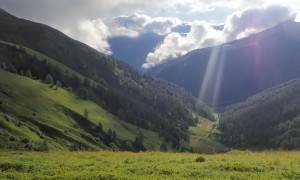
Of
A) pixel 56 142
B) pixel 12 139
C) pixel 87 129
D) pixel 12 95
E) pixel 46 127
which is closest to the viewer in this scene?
pixel 12 139

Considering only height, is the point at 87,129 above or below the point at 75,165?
above

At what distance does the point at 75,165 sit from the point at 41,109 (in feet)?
427

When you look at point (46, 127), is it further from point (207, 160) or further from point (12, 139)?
point (207, 160)

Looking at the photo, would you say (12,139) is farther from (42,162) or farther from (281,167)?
(281,167)

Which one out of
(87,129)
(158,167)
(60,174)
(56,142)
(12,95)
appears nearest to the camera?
(60,174)

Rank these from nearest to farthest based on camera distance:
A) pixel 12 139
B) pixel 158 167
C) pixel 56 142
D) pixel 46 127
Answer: pixel 158 167
pixel 12 139
pixel 56 142
pixel 46 127

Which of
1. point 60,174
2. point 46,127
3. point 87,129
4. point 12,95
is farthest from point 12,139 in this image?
point 87,129

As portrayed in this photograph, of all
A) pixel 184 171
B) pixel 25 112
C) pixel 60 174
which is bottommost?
pixel 60 174

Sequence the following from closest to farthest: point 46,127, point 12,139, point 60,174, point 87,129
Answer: point 60,174 → point 12,139 → point 46,127 → point 87,129

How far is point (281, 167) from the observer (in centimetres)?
3241

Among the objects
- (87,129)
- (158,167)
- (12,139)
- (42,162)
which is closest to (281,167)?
(158,167)

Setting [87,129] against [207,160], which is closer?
[207,160]

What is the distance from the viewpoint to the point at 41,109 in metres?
159

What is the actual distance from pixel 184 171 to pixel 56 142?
324 ft
